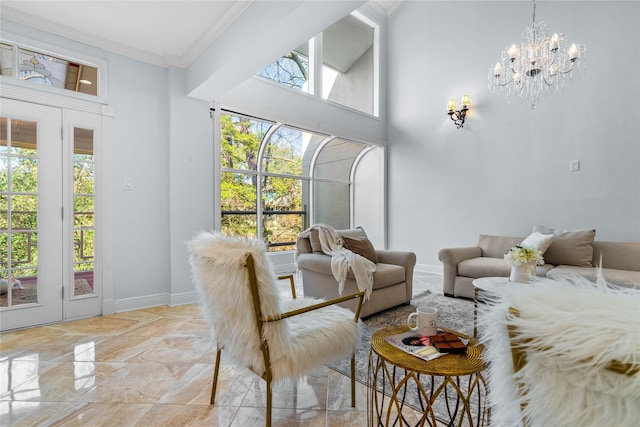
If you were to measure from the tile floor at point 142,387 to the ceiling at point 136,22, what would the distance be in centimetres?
269

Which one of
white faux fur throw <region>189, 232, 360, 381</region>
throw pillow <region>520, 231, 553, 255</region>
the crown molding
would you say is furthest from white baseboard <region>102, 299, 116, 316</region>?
throw pillow <region>520, 231, 553, 255</region>

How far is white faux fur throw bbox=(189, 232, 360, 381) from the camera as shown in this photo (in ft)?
4.12

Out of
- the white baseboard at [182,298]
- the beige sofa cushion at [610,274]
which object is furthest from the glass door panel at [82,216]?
the beige sofa cushion at [610,274]

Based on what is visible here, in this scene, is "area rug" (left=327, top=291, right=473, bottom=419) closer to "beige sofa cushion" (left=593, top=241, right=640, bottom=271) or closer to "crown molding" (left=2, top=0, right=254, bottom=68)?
"beige sofa cushion" (left=593, top=241, right=640, bottom=271)

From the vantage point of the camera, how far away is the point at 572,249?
11.0 feet

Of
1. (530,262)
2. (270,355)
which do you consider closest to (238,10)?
(270,355)

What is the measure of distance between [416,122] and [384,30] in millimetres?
2022

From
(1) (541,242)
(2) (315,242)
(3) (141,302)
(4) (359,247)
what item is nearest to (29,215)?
(3) (141,302)

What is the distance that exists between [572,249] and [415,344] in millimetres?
3268

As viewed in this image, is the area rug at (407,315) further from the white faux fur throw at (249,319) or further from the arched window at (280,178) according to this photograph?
the arched window at (280,178)

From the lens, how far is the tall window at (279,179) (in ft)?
15.2

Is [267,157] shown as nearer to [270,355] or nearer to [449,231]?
[449,231]

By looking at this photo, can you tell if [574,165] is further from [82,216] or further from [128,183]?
[82,216]

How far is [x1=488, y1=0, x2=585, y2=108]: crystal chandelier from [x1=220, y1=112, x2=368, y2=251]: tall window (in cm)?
253
